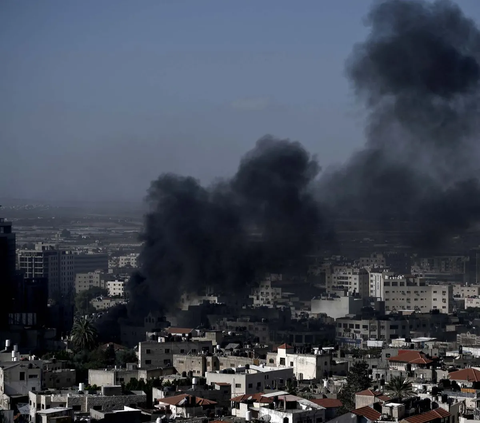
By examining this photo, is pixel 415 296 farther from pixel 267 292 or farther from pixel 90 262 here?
pixel 90 262

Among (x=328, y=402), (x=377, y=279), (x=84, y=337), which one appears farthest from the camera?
(x=377, y=279)

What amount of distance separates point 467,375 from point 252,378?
4846 mm

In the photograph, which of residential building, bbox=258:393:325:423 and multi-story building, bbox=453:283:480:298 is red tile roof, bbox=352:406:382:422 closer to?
residential building, bbox=258:393:325:423

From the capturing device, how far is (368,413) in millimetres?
23922

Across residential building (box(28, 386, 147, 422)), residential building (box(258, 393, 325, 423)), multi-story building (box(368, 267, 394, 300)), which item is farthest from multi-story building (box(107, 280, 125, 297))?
residential building (box(258, 393, 325, 423))

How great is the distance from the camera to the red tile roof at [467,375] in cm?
3072

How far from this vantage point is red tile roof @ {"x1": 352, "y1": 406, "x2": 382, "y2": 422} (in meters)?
23.7

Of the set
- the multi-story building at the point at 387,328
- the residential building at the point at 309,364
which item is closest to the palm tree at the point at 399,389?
the residential building at the point at 309,364

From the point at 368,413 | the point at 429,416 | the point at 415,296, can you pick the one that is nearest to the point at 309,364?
the point at 429,416

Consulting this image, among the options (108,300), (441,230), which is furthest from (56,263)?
(441,230)

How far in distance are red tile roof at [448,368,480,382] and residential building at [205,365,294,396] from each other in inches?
155

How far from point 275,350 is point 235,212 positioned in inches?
1160

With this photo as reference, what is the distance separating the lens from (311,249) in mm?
69688

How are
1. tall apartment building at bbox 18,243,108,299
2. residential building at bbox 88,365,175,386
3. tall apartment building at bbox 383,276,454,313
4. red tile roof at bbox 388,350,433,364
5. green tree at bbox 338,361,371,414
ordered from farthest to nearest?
tall apartment building at bbox 18,243,108,299 < tall apartment building at bbox 383,276,454,313 < red tile roof at bbox 388,350,433,364 < residential building at bbox 88,365,175,386 < green tree at bbox 338,361,371,414
